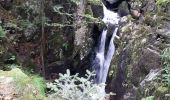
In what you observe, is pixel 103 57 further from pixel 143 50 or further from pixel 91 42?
pixel 143 50

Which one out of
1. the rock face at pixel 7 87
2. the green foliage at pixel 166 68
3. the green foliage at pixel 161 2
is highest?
the green foliage at pixel 161 2

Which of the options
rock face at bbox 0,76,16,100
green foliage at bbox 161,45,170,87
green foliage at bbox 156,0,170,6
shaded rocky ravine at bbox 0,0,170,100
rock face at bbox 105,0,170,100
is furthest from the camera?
green foliage at bbox 156,0,170,6

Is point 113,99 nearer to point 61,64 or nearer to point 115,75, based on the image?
point 115,75

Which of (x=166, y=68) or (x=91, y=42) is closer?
(x=166, y=68)

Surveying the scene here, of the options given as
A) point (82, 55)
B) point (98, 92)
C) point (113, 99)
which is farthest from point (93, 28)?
point (98, 92)

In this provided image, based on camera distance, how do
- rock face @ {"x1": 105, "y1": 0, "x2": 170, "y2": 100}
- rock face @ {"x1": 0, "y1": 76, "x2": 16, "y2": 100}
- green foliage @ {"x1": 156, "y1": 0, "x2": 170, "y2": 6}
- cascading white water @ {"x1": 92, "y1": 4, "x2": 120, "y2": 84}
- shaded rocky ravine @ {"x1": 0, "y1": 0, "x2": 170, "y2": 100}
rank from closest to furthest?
rock face @ {"x1": 0, "y1": 76, "x2": 16, "y2": 100} → rock face @ {"x1": 105, "y1": 0, "x2": 170, "y2": 100} → shaded rocky ravine @ {"x1": 0, "y1": 0, "x2": 170, "y2": 100} → green foliage @ {"x1": 156, "y1": 0, "x2": 170, "y2": 6} → cascading white water @ {"x1": 92, "y1": 4, "x2": 120, "y2": 84}

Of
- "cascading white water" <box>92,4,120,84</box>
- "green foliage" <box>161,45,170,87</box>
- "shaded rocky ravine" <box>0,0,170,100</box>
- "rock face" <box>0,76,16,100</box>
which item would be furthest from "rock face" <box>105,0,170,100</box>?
"rock face" <box>0,76,16,100</box>

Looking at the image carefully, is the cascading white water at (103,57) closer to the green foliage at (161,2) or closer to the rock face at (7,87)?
the green foliage at (161,2)

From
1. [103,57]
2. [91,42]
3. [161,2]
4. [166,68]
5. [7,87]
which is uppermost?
[161,2]

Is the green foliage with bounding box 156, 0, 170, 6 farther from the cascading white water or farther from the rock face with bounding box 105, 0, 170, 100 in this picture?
the cascading white water

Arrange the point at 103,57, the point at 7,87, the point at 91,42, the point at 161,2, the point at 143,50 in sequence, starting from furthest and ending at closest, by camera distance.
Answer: the point at 103,57, the point at 91,42, the point at 161,2, the point at 143,50, the point at 7,87

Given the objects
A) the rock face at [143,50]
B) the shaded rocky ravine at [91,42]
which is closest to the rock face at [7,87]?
the rock face at [143,50]

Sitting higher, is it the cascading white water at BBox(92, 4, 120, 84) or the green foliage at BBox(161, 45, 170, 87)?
the green foliage at BBox(161, 45, 170, 87)

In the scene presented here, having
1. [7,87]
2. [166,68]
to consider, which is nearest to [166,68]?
[166,68]
